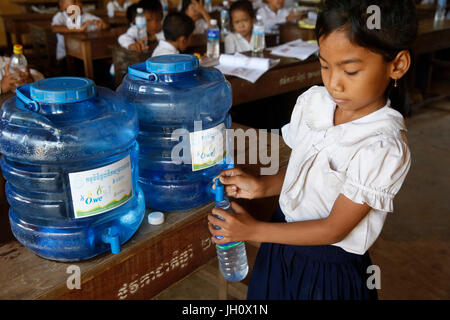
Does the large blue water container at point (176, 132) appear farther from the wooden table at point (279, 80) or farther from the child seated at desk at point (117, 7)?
the child seated at desk at point (117, 7)

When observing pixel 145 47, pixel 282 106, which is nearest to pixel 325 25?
pixel 282 106

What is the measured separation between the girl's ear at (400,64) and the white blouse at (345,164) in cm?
9

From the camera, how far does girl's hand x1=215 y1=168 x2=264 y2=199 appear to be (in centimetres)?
116

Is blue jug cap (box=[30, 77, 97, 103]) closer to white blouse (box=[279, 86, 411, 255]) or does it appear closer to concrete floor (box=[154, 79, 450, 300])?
white blouse (box=[279, 86, 411, 255])

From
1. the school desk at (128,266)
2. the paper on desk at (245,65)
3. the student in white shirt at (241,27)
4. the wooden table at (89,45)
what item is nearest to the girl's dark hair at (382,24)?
the school desk at (128,266)

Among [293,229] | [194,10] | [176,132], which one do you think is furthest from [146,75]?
[194,10]

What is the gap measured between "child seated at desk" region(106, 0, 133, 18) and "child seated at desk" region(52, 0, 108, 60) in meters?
0.99

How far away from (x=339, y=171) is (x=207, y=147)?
0.33 metres

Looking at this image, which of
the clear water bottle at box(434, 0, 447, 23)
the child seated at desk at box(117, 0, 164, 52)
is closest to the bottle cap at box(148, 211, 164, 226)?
the child seated at desk at box(117, 0, 164, 52)

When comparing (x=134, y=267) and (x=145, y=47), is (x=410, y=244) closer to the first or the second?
(x=134, y=267)

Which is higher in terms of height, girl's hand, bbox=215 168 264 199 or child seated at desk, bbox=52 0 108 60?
child seated at desk, bbox=52 0 108 60

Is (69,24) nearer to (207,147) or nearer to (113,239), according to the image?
(207,147)

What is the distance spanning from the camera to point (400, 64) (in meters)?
0.90
